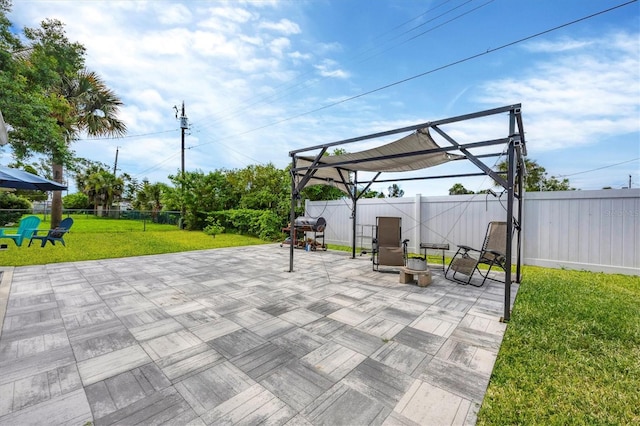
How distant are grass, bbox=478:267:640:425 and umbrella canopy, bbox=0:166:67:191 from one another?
8.49m

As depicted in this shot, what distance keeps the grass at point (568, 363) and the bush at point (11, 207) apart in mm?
19644

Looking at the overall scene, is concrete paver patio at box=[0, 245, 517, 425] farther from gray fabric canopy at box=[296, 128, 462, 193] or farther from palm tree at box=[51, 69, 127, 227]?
palm tree at box=[51, 69, 127, 227]

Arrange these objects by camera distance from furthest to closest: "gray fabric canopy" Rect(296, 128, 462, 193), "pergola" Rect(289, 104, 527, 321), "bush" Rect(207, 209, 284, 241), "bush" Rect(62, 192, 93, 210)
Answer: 1. "bush" Rect(62, 192, 93, 210)
2. "bush" Rect(207, 209, 284, 241)
3. "gray fabric canopy" Rect(296, 128, 462, 193)
4. "pergola" Rect(289, 104, 527, 321)

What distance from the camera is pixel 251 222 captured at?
1263cm

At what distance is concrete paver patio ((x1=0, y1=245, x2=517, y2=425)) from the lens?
1.66m

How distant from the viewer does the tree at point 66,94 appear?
9.30 m

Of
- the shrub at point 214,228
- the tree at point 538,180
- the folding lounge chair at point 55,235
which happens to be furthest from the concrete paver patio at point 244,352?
the tree at point 538,180

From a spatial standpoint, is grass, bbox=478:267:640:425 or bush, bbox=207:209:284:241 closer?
grass, bbox=478:267:640:425

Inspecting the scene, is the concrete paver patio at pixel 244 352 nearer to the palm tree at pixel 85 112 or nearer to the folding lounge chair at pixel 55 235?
the folding lounge chair at pixel 55 235

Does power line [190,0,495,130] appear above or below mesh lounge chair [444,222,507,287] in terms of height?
above

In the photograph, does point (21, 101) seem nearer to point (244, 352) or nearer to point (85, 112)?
point (85, 112)

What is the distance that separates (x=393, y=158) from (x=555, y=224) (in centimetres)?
434

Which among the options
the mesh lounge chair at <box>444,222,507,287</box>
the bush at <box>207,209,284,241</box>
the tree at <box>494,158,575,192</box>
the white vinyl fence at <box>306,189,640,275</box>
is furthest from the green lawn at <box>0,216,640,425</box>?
the tree at <box>494,158,575,192</box>

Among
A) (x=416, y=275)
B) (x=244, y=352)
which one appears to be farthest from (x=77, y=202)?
(x=416, y=275)
